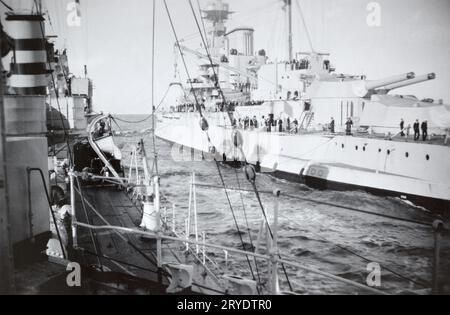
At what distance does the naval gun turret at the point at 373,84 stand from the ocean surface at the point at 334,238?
24.8 ft

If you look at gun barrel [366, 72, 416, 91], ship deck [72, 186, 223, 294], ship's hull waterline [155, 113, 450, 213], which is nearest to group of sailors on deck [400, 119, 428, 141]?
ship's hull waterline [155, 113, 450, 213]

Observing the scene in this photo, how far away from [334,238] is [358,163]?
360 inches

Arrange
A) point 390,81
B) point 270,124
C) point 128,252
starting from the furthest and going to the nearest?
1. point 270,124
2. point 390,81
3. point 128,252

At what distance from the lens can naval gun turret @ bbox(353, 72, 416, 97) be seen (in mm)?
22188

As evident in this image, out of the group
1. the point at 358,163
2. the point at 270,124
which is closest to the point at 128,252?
the point at 358,163

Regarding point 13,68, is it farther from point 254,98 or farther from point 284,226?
point 254,98

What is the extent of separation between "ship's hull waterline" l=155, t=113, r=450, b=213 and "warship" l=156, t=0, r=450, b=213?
46mm

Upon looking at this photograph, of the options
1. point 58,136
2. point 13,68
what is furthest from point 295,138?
point 13,68

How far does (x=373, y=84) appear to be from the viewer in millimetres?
24750

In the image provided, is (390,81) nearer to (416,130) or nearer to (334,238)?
(416,130)

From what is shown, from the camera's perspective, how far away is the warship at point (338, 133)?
18.2 m

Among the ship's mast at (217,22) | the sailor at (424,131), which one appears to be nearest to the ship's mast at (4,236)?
the sailor at (424,131)

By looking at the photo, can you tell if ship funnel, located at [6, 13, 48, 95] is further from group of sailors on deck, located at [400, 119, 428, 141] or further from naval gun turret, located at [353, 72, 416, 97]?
naval gun turret, located at [353, 72, 416, 97]

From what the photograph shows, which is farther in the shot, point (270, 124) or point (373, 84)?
point (270, 124)
